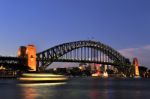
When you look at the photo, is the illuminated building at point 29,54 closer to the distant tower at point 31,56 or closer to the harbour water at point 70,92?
the distant tower at point 31,56

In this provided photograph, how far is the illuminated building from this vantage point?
552ft

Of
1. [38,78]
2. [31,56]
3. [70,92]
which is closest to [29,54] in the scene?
[31,56]

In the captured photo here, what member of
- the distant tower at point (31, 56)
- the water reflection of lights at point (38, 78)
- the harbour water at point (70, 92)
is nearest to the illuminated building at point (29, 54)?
the distant tower at point (31, 56)

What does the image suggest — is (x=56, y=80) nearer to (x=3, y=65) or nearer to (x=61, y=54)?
(x=3, y=65)

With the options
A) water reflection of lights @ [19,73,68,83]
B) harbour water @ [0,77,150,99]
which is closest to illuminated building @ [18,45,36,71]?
water reflection of lights @ [19,73,68,83]

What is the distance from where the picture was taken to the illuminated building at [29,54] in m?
168

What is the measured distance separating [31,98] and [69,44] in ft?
485

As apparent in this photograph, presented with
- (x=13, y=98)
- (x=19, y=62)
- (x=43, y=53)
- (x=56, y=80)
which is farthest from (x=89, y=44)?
(x=13, y=98)

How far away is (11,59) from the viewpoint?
162625mm

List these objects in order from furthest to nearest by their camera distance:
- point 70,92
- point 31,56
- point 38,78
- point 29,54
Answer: point 31,56, point 29,54, point 38,78, point 70,92

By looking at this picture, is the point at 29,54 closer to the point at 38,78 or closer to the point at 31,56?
the point at 31,56

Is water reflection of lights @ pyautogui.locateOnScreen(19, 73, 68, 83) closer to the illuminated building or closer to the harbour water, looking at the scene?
the harbour water

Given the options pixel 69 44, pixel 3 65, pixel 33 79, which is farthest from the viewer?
pixel 69 44

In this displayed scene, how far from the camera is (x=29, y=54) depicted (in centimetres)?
16912
